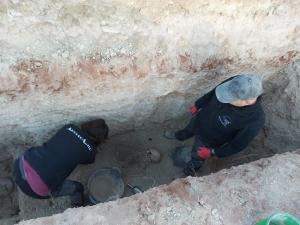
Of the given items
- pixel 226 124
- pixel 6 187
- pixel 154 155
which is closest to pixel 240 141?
pixel 226 124

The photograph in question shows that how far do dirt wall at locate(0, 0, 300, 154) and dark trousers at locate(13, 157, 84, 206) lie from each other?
50 centimetres

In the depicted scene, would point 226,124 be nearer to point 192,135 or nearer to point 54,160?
point 192,135

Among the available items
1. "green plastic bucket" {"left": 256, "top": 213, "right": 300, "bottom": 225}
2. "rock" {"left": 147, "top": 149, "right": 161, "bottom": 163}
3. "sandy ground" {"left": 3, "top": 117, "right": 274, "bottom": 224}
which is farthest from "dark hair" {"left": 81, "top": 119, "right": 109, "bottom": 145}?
"green plastic bucket" {"left": 256, "top": 213, "right": 300, "bottom": 225}

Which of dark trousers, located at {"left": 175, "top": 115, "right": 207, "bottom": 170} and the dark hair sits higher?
the dark hair

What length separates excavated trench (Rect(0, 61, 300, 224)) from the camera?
4.23 meters

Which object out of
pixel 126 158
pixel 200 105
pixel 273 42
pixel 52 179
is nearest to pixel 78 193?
pixel 52 179

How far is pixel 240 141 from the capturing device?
3674mm

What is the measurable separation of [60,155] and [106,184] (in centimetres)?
98

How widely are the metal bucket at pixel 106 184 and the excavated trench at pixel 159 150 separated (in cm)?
16

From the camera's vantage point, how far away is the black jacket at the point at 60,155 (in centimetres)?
353

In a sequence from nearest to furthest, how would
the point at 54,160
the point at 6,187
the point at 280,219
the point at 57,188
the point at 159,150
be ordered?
the point at 280,219 → the point at 54,160 → the point at 57,188 → the point at 6,187 → the point at 159,150

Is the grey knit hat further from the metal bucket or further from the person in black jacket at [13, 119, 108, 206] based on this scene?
the metal bucket

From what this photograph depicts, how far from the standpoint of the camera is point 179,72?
391 centimetres

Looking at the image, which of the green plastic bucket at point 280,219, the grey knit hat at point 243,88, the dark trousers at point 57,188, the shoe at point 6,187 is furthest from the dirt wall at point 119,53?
the green plastic bucket at point 280,219
